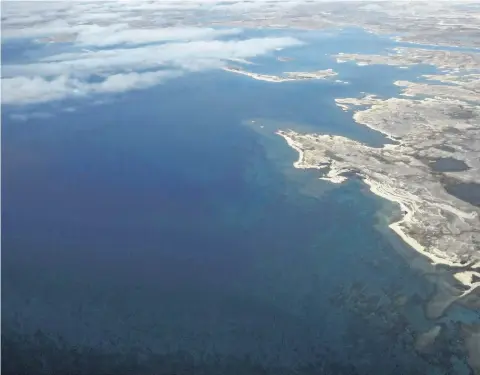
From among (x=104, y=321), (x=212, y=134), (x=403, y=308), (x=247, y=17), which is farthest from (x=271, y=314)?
(x=247, y=17)

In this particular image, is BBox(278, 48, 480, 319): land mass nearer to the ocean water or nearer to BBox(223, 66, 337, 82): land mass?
the ocean water

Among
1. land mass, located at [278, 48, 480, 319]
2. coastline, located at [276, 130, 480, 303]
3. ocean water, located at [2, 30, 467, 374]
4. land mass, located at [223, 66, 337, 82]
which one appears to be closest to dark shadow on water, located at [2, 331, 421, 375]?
ocean water, located at [2, 30, 467, 374]

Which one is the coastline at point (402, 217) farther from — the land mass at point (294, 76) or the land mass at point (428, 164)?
the land mass at point (294, 76)

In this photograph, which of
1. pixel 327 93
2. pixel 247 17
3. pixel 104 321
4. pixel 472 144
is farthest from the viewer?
pixel 247 17

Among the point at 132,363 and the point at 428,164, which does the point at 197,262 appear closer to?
the point at 132,363

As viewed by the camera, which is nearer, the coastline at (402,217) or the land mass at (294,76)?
the coastline at (402,217)

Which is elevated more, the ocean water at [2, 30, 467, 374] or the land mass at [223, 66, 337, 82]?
the ocean water at [2, 30, 467, 374]

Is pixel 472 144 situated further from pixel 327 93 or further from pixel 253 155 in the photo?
pixel 327 93

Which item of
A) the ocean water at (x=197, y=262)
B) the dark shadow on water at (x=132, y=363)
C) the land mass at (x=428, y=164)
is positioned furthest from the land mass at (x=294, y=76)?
the dark shadow on water at (x=132, y=363)

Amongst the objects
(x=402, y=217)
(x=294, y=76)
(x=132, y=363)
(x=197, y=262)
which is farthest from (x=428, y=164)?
(x=294, y=76)
